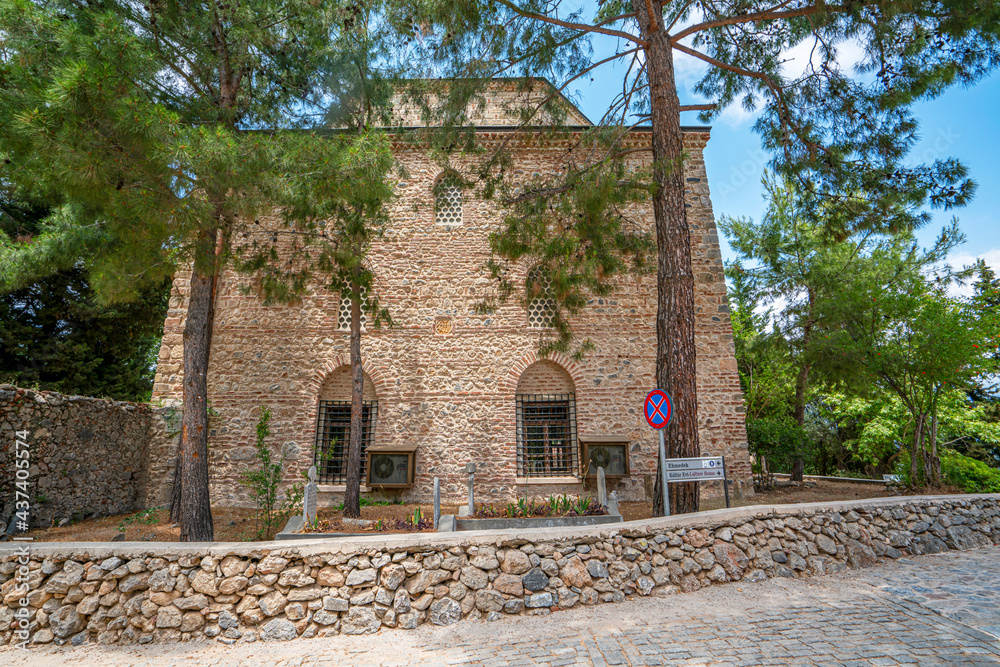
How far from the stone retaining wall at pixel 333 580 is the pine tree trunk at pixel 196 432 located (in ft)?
5.80

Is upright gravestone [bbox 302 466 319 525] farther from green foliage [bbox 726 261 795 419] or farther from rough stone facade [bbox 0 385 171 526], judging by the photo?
green foliage [bbox 726 261 795 419]

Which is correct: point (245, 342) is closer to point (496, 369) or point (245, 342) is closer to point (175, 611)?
point (496, 369)

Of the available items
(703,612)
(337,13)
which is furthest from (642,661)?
(337,13)

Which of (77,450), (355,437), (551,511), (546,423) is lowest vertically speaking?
(551,511)

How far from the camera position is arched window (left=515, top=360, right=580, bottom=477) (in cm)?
911

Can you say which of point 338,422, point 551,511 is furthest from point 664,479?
point 338,422

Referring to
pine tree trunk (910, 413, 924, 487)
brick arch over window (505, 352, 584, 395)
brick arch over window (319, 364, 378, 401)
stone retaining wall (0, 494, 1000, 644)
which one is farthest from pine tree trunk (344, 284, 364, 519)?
pine tree trunk (910, 413, 924, 487)

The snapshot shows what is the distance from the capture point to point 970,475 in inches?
303

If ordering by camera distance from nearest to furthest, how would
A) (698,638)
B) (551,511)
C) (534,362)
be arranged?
(698,638), (551,511), (534,362)

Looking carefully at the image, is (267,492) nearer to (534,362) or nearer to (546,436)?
(546,436)

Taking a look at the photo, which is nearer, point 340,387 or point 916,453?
point 916,453

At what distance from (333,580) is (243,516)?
5.29m

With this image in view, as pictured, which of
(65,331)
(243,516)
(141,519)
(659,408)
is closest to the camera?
(659,408)

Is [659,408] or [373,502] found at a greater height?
[659,408]
